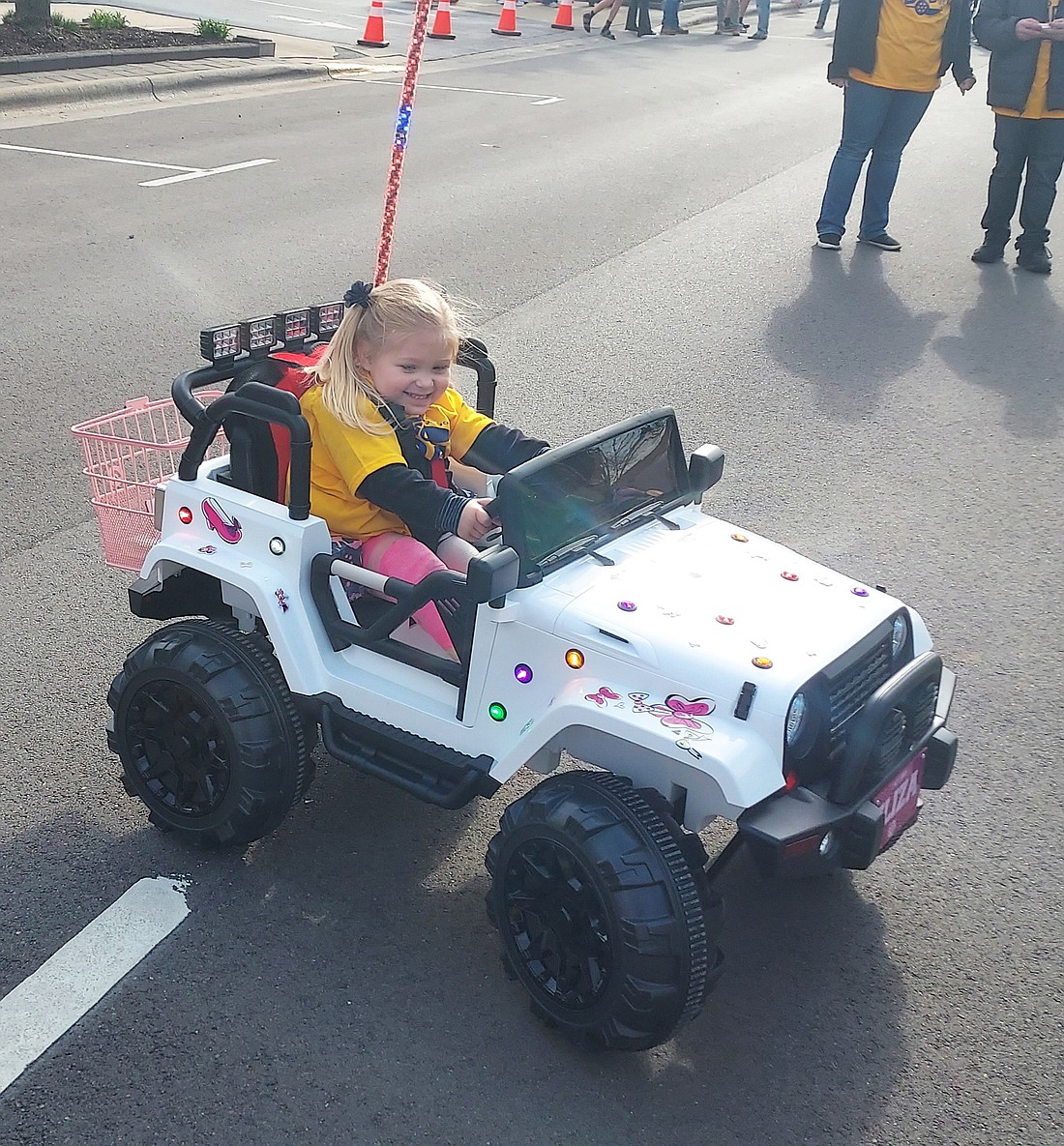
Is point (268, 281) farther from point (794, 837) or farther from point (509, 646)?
point (794, 837)

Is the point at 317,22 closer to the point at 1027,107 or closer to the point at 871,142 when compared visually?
the point at 871,142

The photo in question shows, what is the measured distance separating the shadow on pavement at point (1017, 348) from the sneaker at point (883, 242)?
29.1 inches

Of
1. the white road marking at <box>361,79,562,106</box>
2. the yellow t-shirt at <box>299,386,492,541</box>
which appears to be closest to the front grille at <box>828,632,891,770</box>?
the yellow t-shirt at <box>299,386,492,541</box>

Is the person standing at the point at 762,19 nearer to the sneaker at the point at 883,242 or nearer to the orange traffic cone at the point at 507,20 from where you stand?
the orange traffic cone at the point at 507,20

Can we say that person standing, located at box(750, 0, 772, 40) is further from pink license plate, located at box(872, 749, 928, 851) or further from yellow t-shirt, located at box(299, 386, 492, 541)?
pink license plate, located at box(872, 749, 928, 851)

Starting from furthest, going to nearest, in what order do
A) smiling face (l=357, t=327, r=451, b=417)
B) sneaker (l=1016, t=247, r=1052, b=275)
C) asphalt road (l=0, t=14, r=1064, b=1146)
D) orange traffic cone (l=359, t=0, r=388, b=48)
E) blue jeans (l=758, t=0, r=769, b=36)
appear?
blue jeans (l=758, t=0, r=769, b=36) < orange traffic cone (l=359, t=0, r=388, b=48) < sneaker (l=1016, t=247, r=1052, b=275) < smiling face (l=357, t=327, r=451, b=417) < asphalt road (l=0, t=14, r=1064, b=1146)

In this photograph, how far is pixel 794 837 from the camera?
8.79 ft

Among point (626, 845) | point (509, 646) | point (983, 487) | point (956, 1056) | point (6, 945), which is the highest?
point (509, 646)

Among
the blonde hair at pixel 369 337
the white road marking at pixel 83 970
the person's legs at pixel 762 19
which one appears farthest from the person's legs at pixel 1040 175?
the person's legs at pixel 762 19

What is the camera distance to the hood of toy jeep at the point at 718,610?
2.86 metres

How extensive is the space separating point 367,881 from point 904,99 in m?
8.08

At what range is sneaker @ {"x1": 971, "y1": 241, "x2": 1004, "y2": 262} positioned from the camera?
9.88 metres

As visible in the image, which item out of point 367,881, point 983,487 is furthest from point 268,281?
point 367,881

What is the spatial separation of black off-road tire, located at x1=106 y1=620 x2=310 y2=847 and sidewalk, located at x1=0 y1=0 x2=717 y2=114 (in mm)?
11028
